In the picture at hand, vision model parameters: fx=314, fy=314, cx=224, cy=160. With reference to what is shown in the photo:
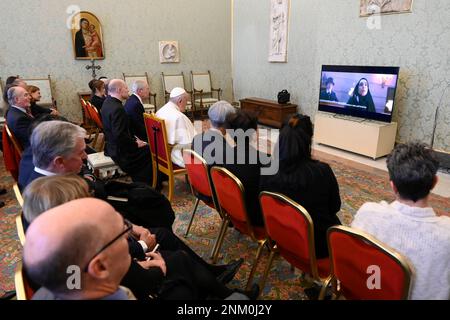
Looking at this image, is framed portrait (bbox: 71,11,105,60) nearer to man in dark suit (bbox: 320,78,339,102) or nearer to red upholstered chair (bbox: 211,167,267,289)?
man in dark suit (bbox: 320,78,339,102)

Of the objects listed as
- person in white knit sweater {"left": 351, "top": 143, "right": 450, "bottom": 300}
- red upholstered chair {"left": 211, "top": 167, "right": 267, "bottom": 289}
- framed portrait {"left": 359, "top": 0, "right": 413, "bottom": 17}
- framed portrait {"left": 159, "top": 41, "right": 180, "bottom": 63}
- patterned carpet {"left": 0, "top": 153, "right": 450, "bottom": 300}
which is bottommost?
patterned carpet {"left": 0, "top": 153, "right": 450, "bottom": 300}

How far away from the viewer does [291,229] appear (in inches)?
58.9

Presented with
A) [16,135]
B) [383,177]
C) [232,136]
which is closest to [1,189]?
[16,135]

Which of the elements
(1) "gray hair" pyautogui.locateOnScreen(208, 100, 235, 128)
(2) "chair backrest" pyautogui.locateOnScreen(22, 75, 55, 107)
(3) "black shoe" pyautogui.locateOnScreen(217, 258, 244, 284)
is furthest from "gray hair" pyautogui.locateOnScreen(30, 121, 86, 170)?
(2) "chair backrest" pyautogui.locateOnScreen(22, 75, 55, 107)

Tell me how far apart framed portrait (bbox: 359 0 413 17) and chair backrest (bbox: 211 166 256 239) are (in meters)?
3.87

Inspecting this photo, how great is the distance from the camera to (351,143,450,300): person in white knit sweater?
43.1 inches

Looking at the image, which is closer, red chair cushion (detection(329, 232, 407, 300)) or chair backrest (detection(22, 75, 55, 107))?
red chair cushion (detection(329, 232, 407, 300))

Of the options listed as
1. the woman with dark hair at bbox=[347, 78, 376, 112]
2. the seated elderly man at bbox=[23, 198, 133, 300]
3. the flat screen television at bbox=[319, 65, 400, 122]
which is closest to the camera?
the seated elderly man at bbox=[23, 198, 133, 300]

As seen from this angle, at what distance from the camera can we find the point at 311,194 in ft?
5.21

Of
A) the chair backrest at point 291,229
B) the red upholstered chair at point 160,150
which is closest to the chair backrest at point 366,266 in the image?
the chair backrest at point 291,229

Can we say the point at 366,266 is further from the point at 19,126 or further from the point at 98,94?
the point at 98,94

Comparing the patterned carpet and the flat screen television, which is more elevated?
the flat screen television

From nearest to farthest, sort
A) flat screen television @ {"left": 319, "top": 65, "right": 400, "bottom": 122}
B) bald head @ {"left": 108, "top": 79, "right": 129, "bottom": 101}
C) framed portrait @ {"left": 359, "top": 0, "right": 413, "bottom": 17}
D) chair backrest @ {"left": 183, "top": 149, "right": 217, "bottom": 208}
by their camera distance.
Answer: chair backrest @ {"left": 183, "top": 149, "right": 217, "bottom": 208}
bald head @ {"left": 108, "top": 79, "right": 129, "bottom": 101}
framed portrait @ {"left": 359, "top": 0, "right": 413, "bottom": 17}
flat screen television @ {"left": 319, "top": 65, "right": 400, "bottom": 122}

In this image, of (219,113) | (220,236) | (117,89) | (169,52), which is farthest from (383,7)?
(169,52)
